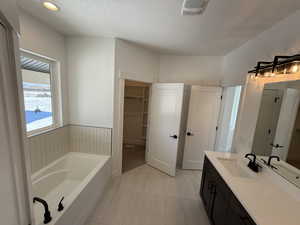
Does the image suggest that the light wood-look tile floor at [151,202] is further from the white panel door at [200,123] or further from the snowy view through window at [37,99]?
the snowy view through window at [37,99]

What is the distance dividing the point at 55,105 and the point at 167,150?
2.28m

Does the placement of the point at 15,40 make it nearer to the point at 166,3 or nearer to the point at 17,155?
the point at 17,155

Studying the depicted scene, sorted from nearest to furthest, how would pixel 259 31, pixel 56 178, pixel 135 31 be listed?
pixel 259 31, pixel 135 31, pixel 56 178

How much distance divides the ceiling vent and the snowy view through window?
2135 mm

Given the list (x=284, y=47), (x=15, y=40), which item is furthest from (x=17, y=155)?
(x=284, y=47)

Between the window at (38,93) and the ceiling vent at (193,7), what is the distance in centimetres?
207

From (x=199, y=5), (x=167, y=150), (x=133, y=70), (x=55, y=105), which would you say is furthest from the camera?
(x=167, y=150)

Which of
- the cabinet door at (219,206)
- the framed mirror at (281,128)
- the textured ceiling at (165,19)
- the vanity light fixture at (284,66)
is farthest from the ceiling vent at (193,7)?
the cabinet door at (219,206)

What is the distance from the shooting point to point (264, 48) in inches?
68.9

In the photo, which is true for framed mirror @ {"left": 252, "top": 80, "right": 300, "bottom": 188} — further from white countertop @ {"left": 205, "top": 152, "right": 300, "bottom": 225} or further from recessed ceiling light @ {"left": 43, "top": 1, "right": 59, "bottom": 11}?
recessed ceiling light @ {"left": 43, "top": 1, "right": 59, "bottom": 11}

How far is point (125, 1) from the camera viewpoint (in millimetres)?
1344

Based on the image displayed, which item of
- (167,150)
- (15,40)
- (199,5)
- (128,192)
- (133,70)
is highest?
(199,5)

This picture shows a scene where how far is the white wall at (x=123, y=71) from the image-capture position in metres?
2.35

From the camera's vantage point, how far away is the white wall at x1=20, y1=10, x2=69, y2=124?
66.1 inches
